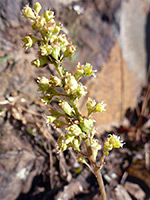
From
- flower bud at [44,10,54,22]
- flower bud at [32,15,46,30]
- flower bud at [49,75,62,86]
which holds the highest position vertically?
flower bud at [44,10,54,22]

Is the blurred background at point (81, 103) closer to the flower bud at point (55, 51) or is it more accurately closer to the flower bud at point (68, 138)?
the flower bud at point (68, 138)

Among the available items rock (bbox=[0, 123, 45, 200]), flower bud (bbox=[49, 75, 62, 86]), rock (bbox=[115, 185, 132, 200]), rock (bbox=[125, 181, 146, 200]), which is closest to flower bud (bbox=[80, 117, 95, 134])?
flower bud (bbox=[49, 75, 62, 86])

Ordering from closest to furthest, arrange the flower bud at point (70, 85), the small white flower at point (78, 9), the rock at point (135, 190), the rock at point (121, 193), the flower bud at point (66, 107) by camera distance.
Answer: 1. the flower bud at point (70, 85)
2. the flower bud at point (66, 107)
3. the rock at point (121, 193)
4. the rock at point (135, 190)
5. the small white flower at point (78, 9)

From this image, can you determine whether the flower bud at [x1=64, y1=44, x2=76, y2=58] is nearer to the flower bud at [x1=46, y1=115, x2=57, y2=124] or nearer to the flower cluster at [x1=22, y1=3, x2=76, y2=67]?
the flower cluster at [x1=22, y1=3, x2=76, y2=67]

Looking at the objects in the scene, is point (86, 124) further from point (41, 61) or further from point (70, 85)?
point (41, 61)

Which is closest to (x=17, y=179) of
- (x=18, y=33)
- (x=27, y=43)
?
(x=27, y=43)

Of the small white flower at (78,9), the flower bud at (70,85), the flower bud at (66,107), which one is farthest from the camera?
the small white flower at (78,9)

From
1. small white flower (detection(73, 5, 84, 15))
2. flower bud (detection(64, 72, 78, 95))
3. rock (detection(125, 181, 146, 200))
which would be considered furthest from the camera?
small white flower (detection(73, 5, 84, 15))

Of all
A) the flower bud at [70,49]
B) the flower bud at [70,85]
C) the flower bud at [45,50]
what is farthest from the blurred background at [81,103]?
the flower bud at [45,50]

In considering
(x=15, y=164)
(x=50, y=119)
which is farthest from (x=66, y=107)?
(x=15, y=164)

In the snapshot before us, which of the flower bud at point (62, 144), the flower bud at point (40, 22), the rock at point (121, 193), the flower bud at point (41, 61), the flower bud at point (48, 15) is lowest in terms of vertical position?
the rock at point (121, 193)
